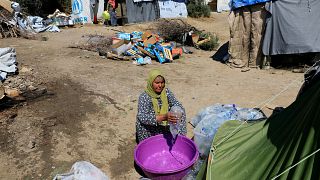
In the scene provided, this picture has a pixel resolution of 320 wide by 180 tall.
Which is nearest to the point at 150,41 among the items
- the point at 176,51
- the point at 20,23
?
the point at 176,51

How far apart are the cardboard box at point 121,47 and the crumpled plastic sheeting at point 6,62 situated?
288 centimetres

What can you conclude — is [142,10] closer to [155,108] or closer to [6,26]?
[6,26]

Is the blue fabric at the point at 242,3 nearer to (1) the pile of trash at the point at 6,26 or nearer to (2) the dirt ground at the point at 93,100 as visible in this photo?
(2) the dirt ground at the point at 93,100

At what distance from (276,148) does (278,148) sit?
2cm

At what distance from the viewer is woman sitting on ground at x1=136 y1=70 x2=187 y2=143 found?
3863mm

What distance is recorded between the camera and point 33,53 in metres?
9.53

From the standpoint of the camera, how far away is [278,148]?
7.72 ft

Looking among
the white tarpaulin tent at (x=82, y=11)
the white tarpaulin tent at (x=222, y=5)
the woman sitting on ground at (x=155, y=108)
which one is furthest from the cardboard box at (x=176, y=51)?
the white tarpaulin tent at (x=222, y=5)

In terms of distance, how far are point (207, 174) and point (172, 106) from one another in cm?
132

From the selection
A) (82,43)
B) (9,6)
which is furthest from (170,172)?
(9,6)

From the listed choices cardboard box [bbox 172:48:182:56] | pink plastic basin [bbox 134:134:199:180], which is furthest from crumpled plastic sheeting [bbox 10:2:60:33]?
pink plastic basin [bbox 134:134:199:180]

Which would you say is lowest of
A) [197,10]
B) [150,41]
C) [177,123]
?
[177,123]

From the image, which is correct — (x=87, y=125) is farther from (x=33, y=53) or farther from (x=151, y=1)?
(x=151, y=1)

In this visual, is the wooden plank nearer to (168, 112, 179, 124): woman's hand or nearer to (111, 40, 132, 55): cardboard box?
(111, 40, 132, 55): cardboard box
